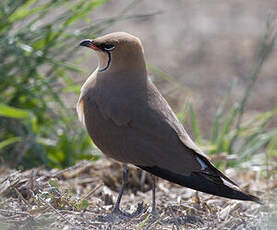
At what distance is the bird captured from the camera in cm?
344

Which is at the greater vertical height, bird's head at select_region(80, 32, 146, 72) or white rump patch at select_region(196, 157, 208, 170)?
A: bird's head at select_region(80, 32, 146, 72)

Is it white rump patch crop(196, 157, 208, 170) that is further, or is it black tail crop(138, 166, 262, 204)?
white rump patch crop(196, 157, 208, 170)

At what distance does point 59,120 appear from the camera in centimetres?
504

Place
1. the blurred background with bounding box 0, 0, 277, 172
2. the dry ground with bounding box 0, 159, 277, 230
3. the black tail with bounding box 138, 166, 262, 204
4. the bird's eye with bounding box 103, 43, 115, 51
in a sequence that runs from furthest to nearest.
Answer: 1. the blurred background with bounding box 0, 0, 277, 172
2. the bird's eye with bounding box 103, 43, 115, 51
3. the black tail with bounding box 138, 166, 262, 204
4. the dry ground with bounding box 0, 159, 277, 230

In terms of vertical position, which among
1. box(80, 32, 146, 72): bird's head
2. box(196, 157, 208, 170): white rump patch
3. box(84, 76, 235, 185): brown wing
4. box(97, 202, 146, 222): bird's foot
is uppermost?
box(80, 32, 146, 72): bird's head

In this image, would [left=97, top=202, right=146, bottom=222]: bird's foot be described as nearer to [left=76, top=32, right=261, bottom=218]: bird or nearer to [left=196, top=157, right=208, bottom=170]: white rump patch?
[left=76, top=32, right=261, bottom=218]: bird

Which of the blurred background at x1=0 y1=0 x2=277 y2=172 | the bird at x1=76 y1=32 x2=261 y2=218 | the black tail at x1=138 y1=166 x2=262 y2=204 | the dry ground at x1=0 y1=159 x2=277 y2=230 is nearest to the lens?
the dry ground at x1=0 y1=159 x2=277 y2=230

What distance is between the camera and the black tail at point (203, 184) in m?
3.30

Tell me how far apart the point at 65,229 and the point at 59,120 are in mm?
2112

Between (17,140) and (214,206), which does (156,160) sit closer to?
(214,206)

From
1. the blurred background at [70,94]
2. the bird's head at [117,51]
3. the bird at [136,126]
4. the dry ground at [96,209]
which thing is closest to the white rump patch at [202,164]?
the bird at [136,126]

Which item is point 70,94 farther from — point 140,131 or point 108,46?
point 140,131

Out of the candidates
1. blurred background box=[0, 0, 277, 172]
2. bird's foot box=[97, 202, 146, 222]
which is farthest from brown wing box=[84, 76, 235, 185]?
blurred background box=[0, 0, 277, 172]

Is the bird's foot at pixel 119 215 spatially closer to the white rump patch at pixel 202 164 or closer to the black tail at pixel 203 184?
the black tail at pixel 203 184
